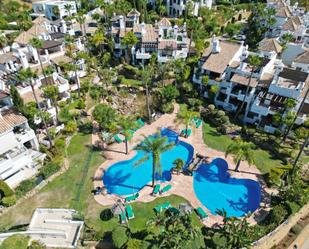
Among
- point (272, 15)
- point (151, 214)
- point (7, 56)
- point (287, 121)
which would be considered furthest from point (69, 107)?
point (272, 15)

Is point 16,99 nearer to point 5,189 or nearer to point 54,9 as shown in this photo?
point 5,189

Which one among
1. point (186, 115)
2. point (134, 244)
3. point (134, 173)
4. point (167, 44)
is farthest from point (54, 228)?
point (167, 44)

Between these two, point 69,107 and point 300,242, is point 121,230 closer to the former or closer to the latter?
point 300,242

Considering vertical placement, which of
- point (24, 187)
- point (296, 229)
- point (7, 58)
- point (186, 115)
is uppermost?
point (7, 58)

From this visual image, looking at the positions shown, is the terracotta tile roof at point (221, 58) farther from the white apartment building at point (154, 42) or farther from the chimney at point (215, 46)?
the white apartment building at point (154, 42)

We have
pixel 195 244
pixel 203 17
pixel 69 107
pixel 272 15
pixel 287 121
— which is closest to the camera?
pixel 195 244

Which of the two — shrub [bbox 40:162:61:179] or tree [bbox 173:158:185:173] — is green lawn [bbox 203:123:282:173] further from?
shrub [bbox 40:162:61:179]
